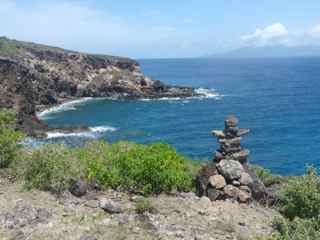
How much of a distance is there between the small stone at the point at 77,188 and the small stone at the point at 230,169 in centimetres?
641

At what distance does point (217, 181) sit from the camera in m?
21.4

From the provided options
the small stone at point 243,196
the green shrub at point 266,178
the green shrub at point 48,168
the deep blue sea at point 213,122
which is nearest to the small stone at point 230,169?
the small stone at point 243,196

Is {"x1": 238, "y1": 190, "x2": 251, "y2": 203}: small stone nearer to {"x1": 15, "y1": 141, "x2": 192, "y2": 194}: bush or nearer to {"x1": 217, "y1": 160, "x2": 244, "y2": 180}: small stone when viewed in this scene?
{"x1": 217, "y1": 160, "x2": 244, "y2": 180}: small stone

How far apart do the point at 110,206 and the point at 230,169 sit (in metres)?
6.57

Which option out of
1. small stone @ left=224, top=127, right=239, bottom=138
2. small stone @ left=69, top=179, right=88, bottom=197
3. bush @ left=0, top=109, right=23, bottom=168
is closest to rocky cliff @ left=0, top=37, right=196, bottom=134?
bush @ left=0, top=109, right=23, bottom=168

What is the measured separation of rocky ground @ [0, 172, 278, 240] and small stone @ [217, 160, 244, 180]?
1767mm

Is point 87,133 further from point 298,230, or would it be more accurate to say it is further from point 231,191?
point 298,230

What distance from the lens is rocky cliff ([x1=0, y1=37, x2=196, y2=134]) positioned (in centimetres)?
10617

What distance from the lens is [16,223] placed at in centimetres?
1551

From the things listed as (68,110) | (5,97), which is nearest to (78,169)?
(5,97)

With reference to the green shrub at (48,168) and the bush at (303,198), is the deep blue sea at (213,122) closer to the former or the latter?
the bush at (303,198)

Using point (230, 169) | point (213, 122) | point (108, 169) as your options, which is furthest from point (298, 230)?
point (213, 122)

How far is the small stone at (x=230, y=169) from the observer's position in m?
21.5

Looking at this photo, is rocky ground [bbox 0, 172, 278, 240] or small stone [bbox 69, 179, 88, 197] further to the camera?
small stone [bbox 69, 179, 88, 197]
